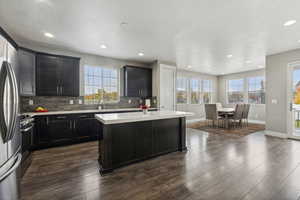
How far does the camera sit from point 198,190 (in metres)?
1.83

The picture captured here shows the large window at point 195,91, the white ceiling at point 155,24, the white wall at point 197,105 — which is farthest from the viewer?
the large window at point 195,91

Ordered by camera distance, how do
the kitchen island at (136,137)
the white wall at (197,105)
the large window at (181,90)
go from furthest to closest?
the white wall at (197,105) < the large window at (181,90) < the kitchen island at (136,137)

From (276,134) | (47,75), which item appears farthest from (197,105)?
(47,75)

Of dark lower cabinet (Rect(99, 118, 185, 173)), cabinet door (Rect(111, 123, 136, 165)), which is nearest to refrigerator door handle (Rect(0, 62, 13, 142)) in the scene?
dark lower cabinet (Rect(99, 118, 185, 173))

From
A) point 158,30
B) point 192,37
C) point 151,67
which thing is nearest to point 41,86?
point 158,30

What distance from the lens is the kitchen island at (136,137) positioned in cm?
230

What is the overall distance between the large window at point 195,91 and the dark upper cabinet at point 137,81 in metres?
3.23

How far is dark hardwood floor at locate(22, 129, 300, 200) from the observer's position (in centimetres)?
176

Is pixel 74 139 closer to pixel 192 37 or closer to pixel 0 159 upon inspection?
pixel 0 159

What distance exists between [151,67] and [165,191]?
4670mm

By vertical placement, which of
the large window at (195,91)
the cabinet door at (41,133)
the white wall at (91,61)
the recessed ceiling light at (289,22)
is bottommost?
the cabinet door at (41,133)

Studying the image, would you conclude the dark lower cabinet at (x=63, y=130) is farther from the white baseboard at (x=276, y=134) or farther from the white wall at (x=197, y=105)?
Answer: the white baseboard at (x=276, y=134)

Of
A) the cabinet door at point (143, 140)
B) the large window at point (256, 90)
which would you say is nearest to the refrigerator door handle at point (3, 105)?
the cabinet door at point (143, 140)

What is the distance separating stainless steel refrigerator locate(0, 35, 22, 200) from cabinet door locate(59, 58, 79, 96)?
2.81 metres
